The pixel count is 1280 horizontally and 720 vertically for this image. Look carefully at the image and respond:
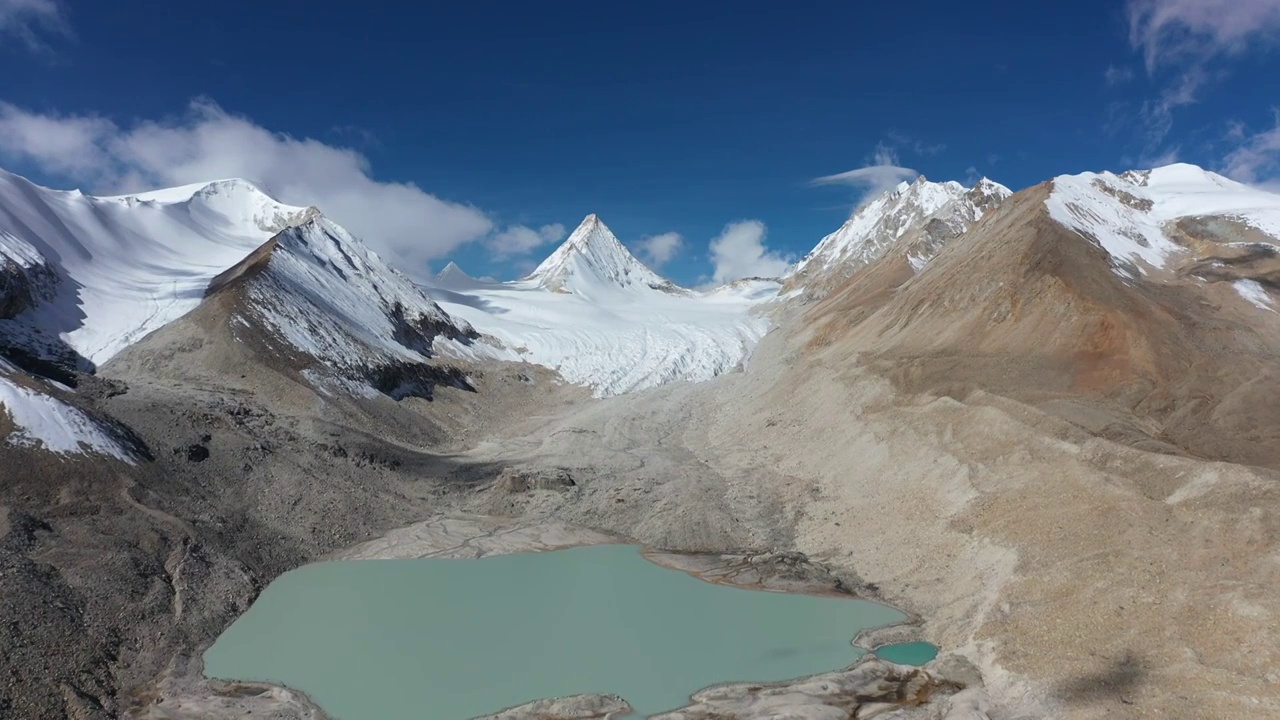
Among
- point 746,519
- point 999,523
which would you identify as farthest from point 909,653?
point 746,519

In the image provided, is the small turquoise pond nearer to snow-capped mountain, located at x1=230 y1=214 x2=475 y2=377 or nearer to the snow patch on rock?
the snow patch on rock

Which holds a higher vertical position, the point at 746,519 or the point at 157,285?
the point at 157,285

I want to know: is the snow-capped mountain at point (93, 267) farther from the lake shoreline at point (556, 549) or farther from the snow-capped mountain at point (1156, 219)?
the snow-capped mountain at point (1156, 219)

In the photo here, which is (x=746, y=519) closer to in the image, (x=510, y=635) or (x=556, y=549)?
(x=556, y=549)

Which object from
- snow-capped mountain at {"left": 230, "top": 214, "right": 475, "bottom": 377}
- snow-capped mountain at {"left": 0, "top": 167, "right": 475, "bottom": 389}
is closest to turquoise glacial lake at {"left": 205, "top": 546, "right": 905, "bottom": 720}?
snow-capped mountain at {"left": 230, "top": 214, "right": 475, "bottom": 377}

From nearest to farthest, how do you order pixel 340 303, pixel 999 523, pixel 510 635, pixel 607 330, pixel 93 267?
1. pixel 510 635
2. pixel 999 523
3. pixel 340 303
4. pixel 93 267
5. pixel 607 330

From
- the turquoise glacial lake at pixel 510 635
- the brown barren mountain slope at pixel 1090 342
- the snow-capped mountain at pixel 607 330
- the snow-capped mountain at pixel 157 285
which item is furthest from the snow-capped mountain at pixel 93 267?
the brown barren mountain slope at pixel 1090 342
